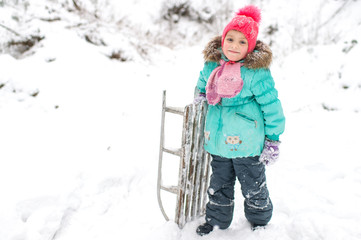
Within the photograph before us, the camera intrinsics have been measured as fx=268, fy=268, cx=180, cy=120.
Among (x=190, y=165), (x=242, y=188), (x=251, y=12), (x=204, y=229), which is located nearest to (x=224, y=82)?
(x=251, y=12)

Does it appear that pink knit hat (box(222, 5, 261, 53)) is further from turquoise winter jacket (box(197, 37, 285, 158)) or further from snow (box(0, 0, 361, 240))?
snow (box(0, 0, 361, 240))

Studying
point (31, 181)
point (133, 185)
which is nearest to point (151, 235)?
point (133, 185)

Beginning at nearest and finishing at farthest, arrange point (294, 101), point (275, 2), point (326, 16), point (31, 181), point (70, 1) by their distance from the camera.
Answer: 1. point (31, 181)
2. point (294, 101)
3. point (70, 1)
4. point (326, 16)
5. point (275, 2)

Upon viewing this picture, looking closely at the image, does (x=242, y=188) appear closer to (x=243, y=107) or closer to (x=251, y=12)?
(x=243, y=107)

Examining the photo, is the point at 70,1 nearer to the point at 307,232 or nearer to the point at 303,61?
the point at 303,61

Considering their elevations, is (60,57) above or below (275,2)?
below

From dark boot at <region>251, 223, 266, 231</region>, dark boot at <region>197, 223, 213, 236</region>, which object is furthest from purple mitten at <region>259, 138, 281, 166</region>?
dark boot at <region>197, 223, 213, 236</region>

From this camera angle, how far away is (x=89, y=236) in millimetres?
2299

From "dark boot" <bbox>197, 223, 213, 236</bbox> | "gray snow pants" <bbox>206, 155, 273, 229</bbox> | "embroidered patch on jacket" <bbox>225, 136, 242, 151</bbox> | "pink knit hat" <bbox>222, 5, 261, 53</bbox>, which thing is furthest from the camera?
"dark boot" <bbox>197, 223, 213, 236</bbox>

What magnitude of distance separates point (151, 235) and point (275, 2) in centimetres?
1048

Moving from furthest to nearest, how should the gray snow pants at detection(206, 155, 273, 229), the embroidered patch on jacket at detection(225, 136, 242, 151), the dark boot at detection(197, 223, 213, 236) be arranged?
the dark boot at detection(197, 223, 213, 236), the gray snow pants at detection(206, 155, 273, 229), the embroidered patch on jacket at detection(225, 136, 242, 151)

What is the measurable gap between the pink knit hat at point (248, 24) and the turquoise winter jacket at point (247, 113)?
8 centimetres

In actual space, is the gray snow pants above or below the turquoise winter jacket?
below

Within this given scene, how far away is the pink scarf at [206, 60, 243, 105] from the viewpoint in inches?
71.8
